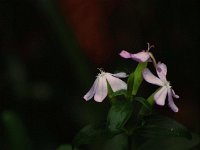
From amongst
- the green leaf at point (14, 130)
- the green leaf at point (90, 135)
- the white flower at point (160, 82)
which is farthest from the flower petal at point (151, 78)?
the green leaf at point (14, 130)

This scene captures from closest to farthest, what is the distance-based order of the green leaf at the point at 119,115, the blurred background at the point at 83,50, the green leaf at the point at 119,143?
the green leaf at the point at 119,115
the green leaf at the point at 119,143
the blurred background at the point at 83,50

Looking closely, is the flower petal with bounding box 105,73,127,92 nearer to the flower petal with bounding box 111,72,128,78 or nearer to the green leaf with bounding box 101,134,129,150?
the flower petal with bounding box 111,72,128,78

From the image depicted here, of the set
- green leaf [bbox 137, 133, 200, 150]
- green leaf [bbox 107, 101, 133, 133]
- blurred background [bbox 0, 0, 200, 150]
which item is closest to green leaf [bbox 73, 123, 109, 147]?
green leaf [bbox 107, 101, 133, 133]

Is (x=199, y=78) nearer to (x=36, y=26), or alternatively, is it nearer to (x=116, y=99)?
(x=36, y=26)

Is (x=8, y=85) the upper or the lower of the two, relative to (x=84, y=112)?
upper

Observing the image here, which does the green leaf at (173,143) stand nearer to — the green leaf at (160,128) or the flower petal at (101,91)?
the green leaf at (160,128)

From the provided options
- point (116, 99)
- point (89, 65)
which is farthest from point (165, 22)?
point (116, 99)

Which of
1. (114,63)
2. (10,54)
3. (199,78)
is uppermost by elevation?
(10,54)
